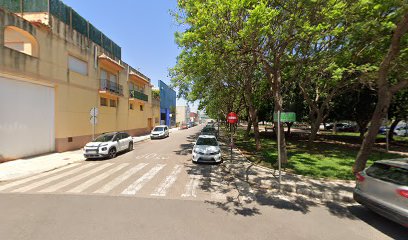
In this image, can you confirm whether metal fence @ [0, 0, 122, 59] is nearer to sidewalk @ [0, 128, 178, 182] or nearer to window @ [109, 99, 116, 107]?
window @ [109, 99, 116, 107]

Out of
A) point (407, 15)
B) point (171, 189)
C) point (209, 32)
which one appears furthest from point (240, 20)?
point (171, 189)

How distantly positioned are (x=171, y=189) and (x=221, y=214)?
2.46 meters

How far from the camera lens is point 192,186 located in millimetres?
7922

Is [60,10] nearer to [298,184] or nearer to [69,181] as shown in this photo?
[69,181]

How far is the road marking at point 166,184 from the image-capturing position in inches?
280

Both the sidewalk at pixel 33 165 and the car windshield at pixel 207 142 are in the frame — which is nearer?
the sidewalk at pixel 33 165

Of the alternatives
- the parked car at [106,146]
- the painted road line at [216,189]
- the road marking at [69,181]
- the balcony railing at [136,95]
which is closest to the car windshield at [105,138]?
the parked car at [106,146]

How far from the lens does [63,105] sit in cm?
1622

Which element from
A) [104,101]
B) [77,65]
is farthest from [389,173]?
[104,101]

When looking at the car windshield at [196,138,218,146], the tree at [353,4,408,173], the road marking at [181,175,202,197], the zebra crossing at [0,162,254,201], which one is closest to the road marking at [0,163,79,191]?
the zebra crossing at [0,162,254,201]

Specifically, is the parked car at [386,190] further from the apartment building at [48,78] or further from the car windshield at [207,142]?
the apartment building at [48,78]

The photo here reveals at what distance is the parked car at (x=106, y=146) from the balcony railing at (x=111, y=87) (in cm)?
779

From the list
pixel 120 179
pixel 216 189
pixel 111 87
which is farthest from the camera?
pixel 111 87

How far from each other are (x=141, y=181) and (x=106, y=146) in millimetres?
6163
